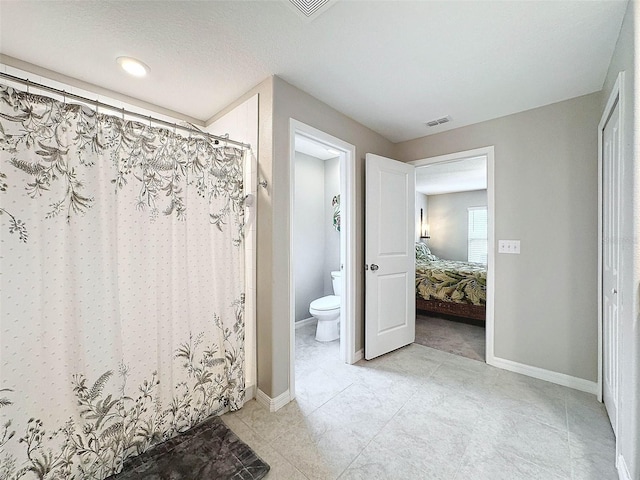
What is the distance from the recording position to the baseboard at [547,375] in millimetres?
1979

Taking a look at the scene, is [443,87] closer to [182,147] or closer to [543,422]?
[182,147]

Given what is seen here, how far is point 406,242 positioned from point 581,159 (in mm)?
1509

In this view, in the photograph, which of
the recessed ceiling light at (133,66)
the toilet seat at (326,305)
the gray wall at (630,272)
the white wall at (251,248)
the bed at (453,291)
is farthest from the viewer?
the bed at (453,291)

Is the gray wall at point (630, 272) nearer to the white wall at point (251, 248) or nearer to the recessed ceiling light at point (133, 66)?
the white wall at point (251, 248)

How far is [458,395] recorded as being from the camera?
1.95 meters

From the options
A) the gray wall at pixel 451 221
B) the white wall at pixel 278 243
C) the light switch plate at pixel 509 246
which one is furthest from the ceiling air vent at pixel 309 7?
the gray wall at pixel 451 221

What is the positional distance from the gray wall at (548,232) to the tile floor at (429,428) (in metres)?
0.36

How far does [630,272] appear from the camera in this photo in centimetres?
112

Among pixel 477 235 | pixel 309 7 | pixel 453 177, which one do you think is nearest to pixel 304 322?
pixel 309 7

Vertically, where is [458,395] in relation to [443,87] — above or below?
below

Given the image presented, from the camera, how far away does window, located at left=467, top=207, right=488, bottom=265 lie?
6.28 m

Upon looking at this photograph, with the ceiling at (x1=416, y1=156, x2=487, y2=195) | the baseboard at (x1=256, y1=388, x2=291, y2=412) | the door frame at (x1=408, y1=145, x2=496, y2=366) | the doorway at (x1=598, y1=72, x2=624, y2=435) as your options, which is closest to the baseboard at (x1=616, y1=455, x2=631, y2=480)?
the doorway at (x1=598, y1=72, x2=624, y2=435)

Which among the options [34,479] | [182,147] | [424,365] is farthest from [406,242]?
[34,479]

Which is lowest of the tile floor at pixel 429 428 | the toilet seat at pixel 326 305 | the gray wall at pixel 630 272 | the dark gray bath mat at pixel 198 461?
the tile floor at pixel 429 428
